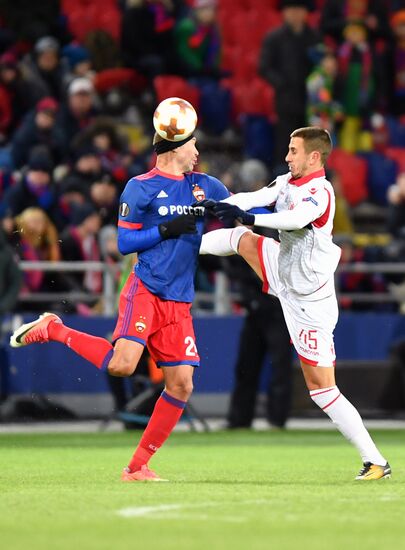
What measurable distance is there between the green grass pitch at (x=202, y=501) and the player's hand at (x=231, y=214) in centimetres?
161

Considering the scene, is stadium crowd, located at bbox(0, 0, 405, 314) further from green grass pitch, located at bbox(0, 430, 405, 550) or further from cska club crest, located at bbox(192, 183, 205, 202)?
cska club crest, located at bbox(192, 183, 205, 202)

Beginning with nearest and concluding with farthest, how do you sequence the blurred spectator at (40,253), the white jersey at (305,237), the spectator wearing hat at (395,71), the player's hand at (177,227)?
the player's hand at (177,227) → the white jersey at (305,237) → the blurred spectator at (40,253) → the spectator wearing hat at (395,71)

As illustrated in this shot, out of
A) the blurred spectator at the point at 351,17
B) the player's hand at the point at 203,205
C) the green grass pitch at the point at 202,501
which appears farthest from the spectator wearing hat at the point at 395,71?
the player's hand at the point at 203,205

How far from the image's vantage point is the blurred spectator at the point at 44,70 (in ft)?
67.1

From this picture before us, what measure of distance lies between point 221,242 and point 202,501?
95.2 inches

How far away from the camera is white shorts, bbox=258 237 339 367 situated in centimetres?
996

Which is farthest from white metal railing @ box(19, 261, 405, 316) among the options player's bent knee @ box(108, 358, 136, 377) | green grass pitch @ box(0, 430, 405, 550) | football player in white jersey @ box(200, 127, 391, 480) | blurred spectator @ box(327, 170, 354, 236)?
player's bent knee @ box(108, 358, 136, 377)

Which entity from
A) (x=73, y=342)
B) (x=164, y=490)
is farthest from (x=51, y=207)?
(x=164, y=490)

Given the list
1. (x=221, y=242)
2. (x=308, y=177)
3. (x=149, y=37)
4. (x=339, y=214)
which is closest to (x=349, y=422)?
(x=221, y=242)

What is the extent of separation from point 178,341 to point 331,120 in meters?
11.7

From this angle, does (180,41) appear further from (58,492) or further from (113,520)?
(113,520)

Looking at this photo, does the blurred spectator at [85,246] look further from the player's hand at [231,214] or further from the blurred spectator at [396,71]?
the player's hand at [231,214]

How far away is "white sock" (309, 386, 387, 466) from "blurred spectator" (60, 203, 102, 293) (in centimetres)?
788

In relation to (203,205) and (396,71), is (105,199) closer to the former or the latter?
(396,71)
